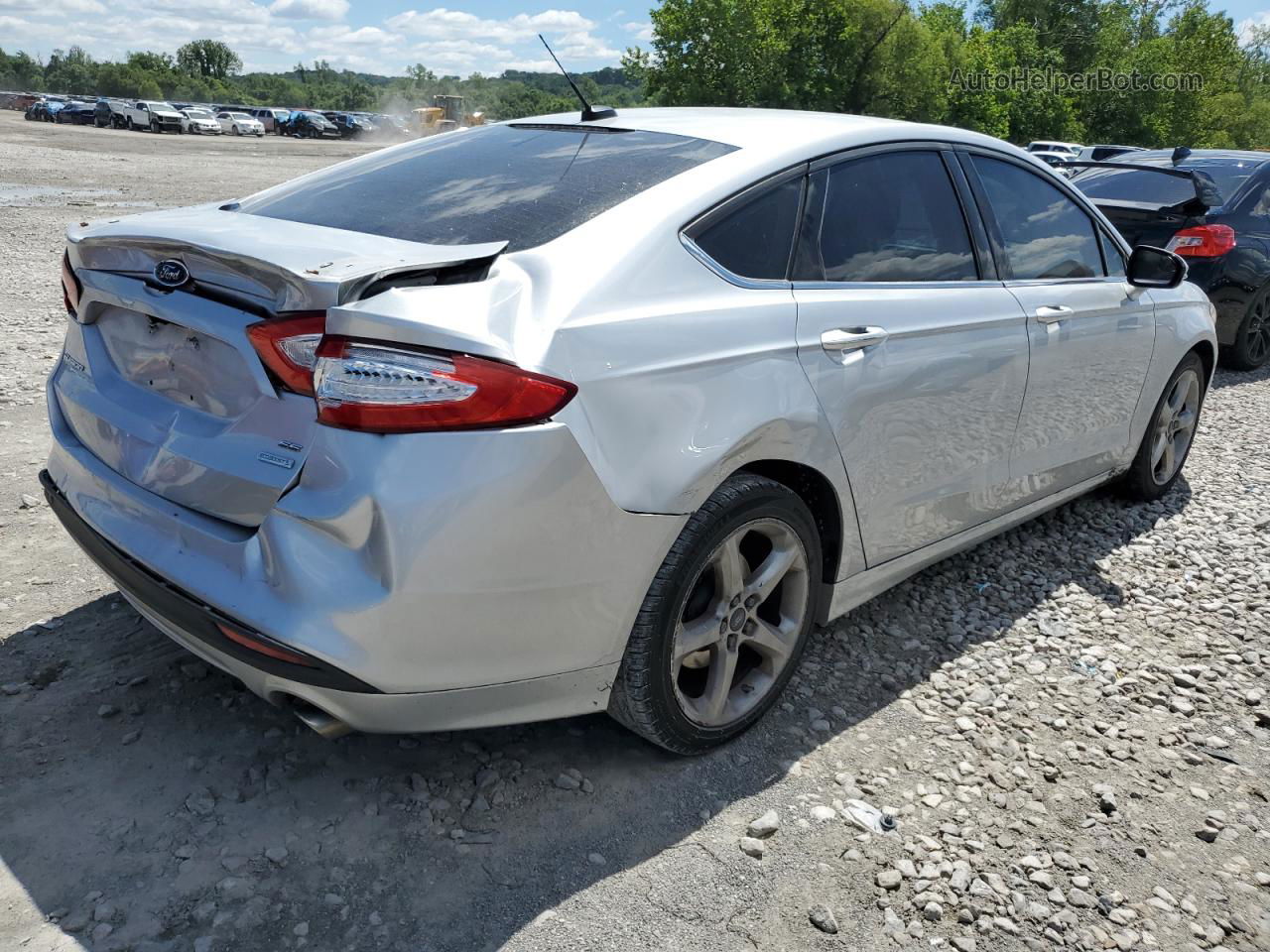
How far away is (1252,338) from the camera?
8.44 meters

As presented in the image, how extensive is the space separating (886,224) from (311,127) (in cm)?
6703

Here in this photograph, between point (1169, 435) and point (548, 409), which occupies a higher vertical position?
point (548, 409)

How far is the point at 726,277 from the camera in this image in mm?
2693

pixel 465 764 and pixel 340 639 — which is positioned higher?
pixel 340 639

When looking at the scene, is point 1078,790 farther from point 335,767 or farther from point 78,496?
point 78,496

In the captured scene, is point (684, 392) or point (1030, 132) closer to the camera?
point (684, 392)

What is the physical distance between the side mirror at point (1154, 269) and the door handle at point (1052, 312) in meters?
0.64

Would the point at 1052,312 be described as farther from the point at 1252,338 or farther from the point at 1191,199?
the point at 1252,338

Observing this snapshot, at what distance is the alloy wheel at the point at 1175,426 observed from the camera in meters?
4.95

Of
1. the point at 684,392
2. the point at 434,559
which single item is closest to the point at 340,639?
the point at 434,559

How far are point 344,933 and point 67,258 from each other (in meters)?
1.93

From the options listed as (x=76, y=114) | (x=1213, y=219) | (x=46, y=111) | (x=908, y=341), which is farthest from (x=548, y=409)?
(x=46, y=111)

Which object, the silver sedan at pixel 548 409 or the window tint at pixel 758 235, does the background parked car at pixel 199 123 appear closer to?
the silver sedan at pixel 548 409

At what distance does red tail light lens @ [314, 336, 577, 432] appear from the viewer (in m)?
2.11
